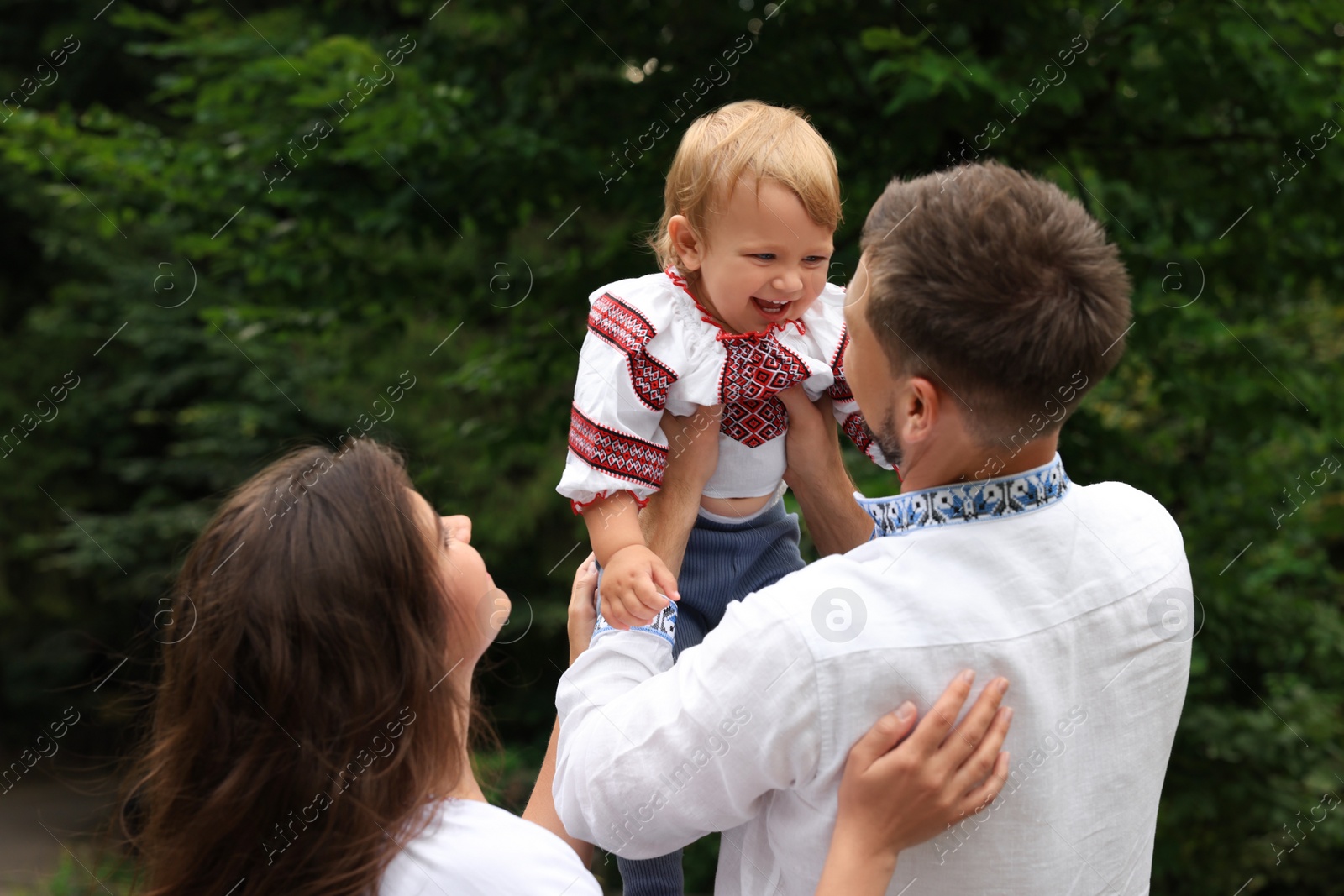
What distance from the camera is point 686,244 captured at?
188cm

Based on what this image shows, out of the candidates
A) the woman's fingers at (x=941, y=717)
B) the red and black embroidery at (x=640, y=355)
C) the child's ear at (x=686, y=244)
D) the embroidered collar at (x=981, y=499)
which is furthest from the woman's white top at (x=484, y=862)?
the child's ear at (x=686, y=244)

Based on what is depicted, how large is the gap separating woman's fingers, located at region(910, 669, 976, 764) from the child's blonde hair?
85 cm

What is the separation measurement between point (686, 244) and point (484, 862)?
1075 mm

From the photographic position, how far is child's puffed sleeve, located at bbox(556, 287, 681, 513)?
1.78 meters

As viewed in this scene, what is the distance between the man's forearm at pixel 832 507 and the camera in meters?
1.90

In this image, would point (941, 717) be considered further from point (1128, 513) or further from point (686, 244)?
point (686, 244)

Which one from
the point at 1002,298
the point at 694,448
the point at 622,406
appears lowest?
the point at 694,448

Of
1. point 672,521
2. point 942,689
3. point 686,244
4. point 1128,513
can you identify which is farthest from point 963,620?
point 686,244

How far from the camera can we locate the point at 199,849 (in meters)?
1.22

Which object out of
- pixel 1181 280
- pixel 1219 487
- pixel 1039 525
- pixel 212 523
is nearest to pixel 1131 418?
pixel 1219 487

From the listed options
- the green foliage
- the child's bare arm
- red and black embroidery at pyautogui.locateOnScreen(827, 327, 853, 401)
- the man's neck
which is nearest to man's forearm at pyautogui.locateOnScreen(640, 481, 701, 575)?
the child's bare arm

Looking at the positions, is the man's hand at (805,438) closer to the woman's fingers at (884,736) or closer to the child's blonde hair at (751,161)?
the child's blonde hair at (751,161)

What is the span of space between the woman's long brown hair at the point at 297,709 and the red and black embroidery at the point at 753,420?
725 millimetres

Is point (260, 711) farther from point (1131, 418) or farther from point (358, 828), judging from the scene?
point (1131, 418)
